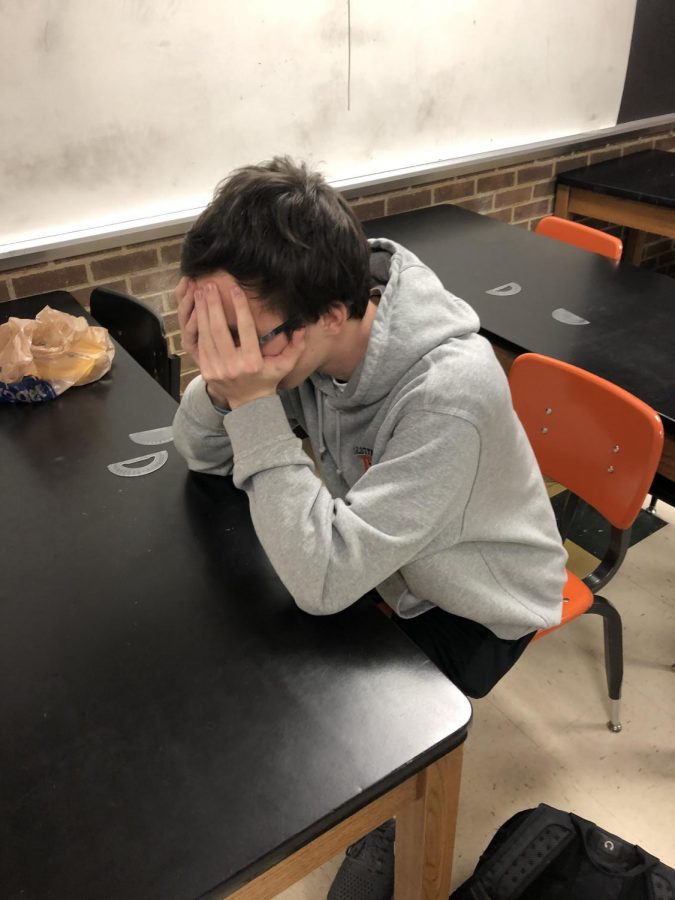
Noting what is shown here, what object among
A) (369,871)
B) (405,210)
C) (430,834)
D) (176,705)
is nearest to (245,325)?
(176,705)

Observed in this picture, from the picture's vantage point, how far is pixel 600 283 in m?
1.97

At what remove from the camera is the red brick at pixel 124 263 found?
78.5 inches

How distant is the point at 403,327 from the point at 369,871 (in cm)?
101

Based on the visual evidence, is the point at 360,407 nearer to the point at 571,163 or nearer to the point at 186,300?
the point at 186,300

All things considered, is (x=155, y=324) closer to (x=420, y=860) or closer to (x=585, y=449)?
(x=585, y=449)

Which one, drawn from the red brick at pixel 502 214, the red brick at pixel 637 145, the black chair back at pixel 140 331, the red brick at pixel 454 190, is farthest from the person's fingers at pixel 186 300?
the red brick at pixel 637 145

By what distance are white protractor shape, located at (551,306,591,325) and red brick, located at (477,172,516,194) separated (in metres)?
1.14

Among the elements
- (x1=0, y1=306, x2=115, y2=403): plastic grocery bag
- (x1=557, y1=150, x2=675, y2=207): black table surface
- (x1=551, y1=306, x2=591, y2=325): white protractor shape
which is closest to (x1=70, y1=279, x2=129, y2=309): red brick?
(x1=0, y1=306, x2=115, y2=403): plastic grocery bag

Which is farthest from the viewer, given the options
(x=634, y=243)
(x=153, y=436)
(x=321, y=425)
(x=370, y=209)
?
(x=634, y=243)

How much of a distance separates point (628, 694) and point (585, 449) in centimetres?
71

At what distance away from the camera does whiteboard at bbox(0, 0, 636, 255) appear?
1.74 meters

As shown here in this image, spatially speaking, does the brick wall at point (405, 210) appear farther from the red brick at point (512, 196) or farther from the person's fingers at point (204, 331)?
the person's fingers at point (204, 331)

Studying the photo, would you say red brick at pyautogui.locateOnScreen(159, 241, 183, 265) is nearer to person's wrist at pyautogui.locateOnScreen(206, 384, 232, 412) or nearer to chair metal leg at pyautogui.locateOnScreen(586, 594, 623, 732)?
person's wrist at pyautogui.locateOnScreen(206, 384, 232, 412)

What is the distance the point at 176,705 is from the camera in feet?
2.43
